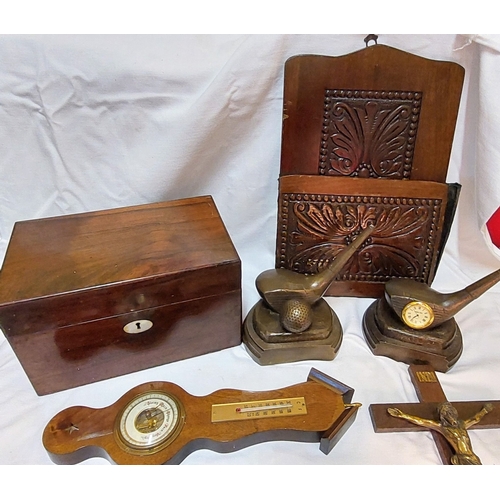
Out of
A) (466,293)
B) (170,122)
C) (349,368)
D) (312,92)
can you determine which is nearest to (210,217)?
(170,122)

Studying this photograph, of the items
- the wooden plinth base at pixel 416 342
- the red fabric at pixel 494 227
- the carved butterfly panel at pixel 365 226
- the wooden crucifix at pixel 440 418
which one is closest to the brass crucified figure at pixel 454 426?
the wooden crucifix at pixel 440 418

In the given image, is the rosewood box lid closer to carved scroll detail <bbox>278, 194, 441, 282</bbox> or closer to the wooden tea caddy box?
the wooden tea caddy box

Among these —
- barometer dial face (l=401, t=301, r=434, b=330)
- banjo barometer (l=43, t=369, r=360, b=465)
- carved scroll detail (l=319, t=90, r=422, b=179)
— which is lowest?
banjo barometer (l=43, t=369, r=360, b=465)

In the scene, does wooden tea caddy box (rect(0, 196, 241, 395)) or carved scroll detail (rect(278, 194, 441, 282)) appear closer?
wooden tea caddy box (rect(0, 196, 241, 395))

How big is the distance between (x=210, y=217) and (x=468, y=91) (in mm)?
674

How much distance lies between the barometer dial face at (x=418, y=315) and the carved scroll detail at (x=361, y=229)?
0.18 meters

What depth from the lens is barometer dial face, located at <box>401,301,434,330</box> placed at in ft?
3.25

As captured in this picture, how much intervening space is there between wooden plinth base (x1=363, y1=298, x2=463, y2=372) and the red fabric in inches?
11.6

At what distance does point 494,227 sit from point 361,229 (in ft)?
1.21

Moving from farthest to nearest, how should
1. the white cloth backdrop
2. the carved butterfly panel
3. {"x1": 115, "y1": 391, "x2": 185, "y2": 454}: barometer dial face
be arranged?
the carved butterfly panel
the white cloth backdrop
{"x1": 115, "y1": 391, "x2": 185, "y2": 454}: barometer dial face

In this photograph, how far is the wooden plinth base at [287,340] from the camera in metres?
1.02

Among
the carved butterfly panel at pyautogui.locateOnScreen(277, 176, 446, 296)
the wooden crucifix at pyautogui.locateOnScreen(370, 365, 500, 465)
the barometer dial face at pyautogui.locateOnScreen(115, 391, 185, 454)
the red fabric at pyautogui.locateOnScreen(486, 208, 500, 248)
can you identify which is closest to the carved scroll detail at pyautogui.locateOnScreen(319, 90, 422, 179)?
the carved butterfly panel at pyautogui.locateOnScreen(277, 176, 446, 296)

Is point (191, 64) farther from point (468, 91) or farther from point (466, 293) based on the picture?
point (466, 293)

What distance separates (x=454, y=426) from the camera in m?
0.87
